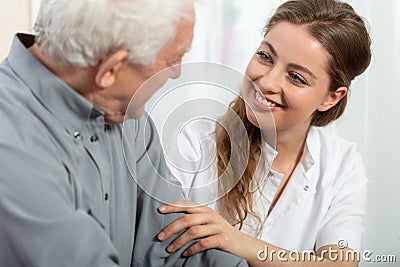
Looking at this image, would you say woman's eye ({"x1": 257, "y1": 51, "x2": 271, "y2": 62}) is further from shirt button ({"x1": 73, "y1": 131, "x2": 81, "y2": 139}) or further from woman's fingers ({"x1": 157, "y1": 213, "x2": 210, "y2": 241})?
shirt button ({"x1": 73, "y1": 131, "x2": 81, "y2": 139})

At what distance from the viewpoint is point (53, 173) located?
940 millimetres

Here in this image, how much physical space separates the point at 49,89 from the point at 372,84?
152 centimetres

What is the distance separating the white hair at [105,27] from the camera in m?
0.91

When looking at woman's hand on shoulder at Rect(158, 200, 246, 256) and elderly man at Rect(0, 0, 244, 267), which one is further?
woman's hand on shoulder at Rect(158, 200, 246, 256)

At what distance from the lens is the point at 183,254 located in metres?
1.21

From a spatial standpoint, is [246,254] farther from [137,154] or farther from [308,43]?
[308,43]

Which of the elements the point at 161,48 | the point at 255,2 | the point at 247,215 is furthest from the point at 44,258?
the point at 255,2

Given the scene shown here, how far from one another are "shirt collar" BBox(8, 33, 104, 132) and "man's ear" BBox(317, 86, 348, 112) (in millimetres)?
781

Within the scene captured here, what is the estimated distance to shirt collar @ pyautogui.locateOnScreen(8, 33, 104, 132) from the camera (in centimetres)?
97

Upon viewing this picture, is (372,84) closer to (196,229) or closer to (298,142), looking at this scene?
(298,142)

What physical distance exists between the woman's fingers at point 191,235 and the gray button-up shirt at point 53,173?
12cm

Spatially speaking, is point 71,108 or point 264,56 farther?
point 264,56

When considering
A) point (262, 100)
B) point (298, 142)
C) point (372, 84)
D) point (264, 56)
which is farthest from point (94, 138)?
point (372, 84)

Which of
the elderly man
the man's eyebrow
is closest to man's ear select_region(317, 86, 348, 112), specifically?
the man's eyebrow
